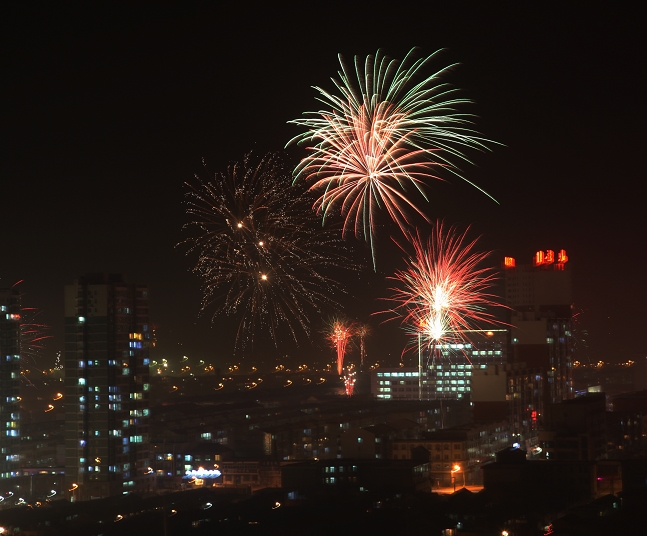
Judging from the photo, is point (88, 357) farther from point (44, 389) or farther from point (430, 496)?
point (44, 389)

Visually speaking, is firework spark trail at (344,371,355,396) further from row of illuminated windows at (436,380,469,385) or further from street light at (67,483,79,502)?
street light at (67,483,79,502)

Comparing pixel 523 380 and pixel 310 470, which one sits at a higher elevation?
pixel 523 380

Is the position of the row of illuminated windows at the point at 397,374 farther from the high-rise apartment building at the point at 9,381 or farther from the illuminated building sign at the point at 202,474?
the high-rise apartment building at the point at 9,381

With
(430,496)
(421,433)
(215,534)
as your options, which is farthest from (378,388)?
(215,534)

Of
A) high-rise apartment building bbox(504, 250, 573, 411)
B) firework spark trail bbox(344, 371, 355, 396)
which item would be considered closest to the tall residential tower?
high-rise apartment building bbox(504, 250, 573, 411)

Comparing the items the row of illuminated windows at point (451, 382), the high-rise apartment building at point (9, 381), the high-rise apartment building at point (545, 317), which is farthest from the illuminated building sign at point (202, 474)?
the row of illuminated windows at point (451, 382)

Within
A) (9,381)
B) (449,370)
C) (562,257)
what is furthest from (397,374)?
(9,381)

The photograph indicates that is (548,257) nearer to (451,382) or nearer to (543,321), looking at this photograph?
(451,382)
